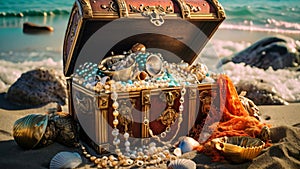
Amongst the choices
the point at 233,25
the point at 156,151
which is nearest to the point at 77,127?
the point at 156,151

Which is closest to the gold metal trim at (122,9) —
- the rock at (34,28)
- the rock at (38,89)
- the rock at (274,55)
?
the rock at (38,89)

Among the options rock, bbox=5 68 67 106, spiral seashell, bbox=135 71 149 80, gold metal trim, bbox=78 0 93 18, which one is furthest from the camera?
rock, bbox=5 68 67 106

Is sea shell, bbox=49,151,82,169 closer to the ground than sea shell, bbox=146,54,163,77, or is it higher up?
closer to the ground

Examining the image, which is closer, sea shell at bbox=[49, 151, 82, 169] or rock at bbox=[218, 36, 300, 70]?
sea shell at bbox=[49, 151, 82, 169]

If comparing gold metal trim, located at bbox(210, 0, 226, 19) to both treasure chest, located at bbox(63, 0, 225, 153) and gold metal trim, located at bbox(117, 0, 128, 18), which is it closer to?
treasure chest, located at bbox(63, 0, 225, 153)

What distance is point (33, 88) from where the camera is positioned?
478 cm

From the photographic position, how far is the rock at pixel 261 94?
489 cm

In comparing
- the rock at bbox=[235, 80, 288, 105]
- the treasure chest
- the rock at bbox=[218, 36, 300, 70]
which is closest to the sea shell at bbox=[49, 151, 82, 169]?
the treasure chest

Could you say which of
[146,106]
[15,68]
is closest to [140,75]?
[146,106]

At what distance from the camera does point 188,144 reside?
3.01 metres

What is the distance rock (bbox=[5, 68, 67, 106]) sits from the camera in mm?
4691

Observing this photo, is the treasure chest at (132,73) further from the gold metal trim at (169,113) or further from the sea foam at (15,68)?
the sea foam at (15,68)

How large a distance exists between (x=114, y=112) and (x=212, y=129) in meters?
1.07

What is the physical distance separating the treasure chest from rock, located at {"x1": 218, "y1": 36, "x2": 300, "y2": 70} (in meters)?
4.60
